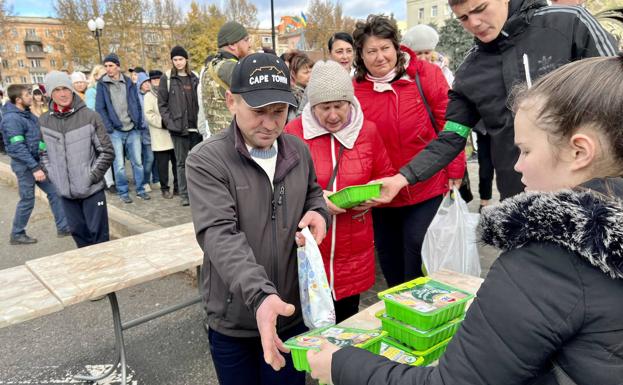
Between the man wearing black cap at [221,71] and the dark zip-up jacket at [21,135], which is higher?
Answer: the man wearing black cap at [221,71]

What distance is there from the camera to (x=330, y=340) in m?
1.43

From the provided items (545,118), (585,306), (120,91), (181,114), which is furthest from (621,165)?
(120,91)

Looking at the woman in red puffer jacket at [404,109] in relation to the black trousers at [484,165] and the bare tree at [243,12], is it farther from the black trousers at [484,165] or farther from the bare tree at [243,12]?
the bare tree at [243,12]

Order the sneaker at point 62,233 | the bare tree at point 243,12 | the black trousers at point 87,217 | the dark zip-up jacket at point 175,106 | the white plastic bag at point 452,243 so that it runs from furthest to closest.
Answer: the bare tree at point 243,12 < the dark zip-up jacket at point 175,106 < the sneaker at point 62,233 < the black trousers at point 87,217 < the white plastic bag at point 452,243

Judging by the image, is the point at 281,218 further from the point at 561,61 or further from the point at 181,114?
the point at 181,114

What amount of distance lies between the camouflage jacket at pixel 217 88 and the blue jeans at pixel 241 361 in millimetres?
2820

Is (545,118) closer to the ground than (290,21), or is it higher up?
closer to the ground

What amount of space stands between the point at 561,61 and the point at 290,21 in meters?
58.5

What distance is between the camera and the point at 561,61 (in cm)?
194

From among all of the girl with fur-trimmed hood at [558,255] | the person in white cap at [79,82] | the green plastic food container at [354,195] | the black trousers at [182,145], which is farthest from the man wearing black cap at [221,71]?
the person in white cap at [79,82]

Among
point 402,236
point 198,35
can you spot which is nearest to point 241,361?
point 402,236

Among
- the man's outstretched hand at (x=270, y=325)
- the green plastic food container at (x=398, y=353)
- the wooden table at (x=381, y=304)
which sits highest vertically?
the man's outstretched hand at (x=270, y=325)

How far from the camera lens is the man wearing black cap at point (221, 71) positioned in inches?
167

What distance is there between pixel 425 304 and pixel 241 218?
801mm
